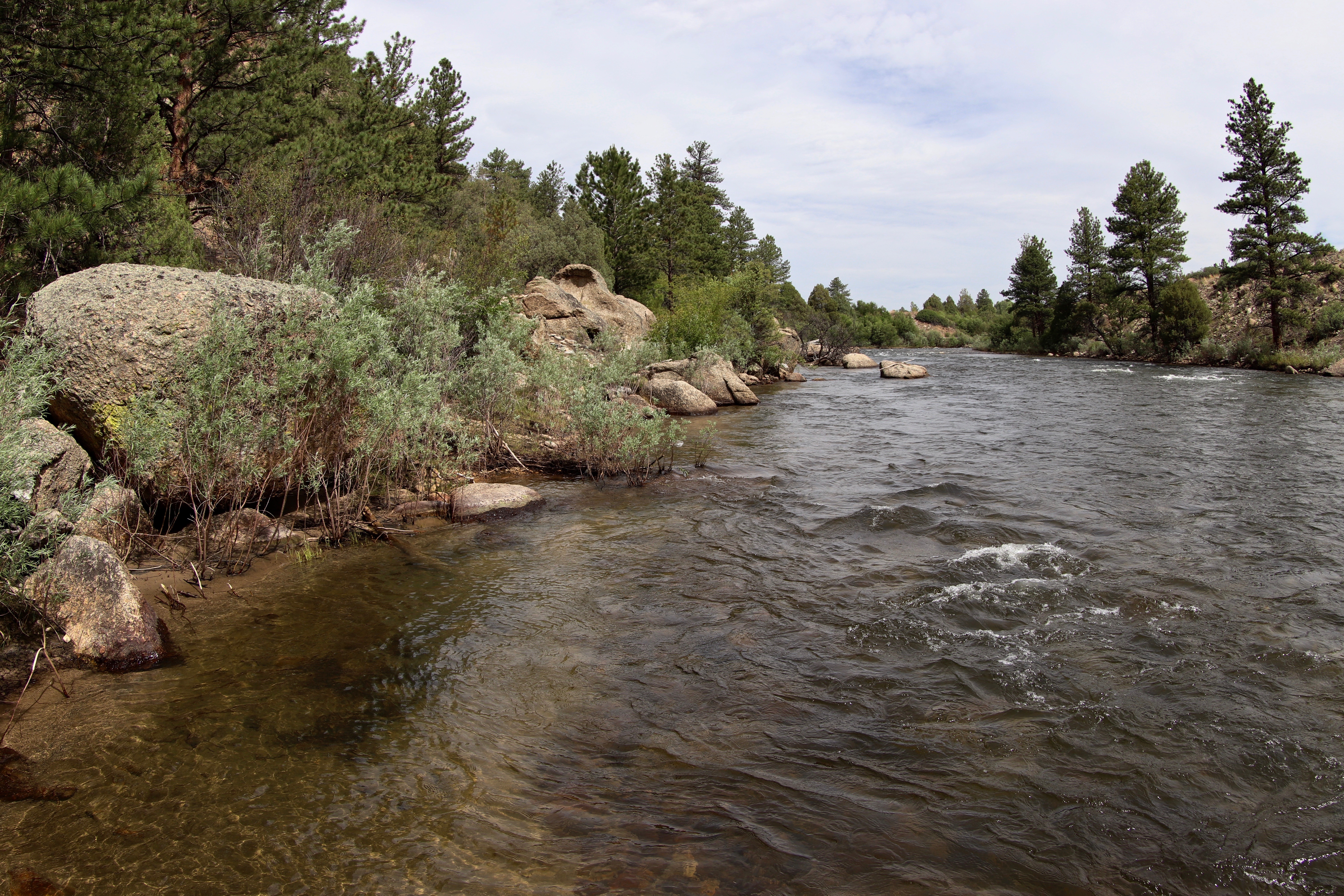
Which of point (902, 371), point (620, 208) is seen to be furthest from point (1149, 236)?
point (620, 208)

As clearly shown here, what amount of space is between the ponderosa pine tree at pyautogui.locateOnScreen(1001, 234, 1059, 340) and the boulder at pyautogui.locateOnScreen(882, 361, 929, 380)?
1072 inches

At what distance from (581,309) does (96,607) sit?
22.1 meters

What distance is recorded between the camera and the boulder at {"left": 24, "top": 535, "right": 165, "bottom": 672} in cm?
484

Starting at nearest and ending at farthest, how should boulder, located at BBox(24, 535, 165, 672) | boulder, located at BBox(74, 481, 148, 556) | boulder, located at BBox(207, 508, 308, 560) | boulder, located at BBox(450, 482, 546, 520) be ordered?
boulder, located at BBox(24, 535, 165, 672) → boulder, located at BBox(74, 481, 148, 556) → boulder, located at BBox(207, 508, 308, 560) → boulder, located at BBox(450, 482, 546, 520)

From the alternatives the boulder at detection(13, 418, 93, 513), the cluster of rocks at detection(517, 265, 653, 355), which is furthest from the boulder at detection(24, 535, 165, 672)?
the cluster of rocks at detection(517, 265, 653, 355)

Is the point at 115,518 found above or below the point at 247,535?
above

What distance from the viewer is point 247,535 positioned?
287 inches

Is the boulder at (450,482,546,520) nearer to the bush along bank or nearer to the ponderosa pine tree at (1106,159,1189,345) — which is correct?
the bush along bank

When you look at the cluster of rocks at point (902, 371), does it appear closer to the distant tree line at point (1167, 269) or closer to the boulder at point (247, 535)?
the distant tree line at point (1167, 269)

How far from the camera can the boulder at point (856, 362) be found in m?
39.8

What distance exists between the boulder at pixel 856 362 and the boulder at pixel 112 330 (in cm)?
3515

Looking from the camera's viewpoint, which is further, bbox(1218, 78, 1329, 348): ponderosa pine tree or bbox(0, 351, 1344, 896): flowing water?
bbox(1218, 78, 1329, 348): ponderosa pine tree

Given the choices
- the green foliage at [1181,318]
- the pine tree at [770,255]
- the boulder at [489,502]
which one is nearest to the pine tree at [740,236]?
the pine tree at [770,255]

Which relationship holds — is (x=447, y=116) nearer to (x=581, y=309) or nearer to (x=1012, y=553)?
(x=581, y=309)
